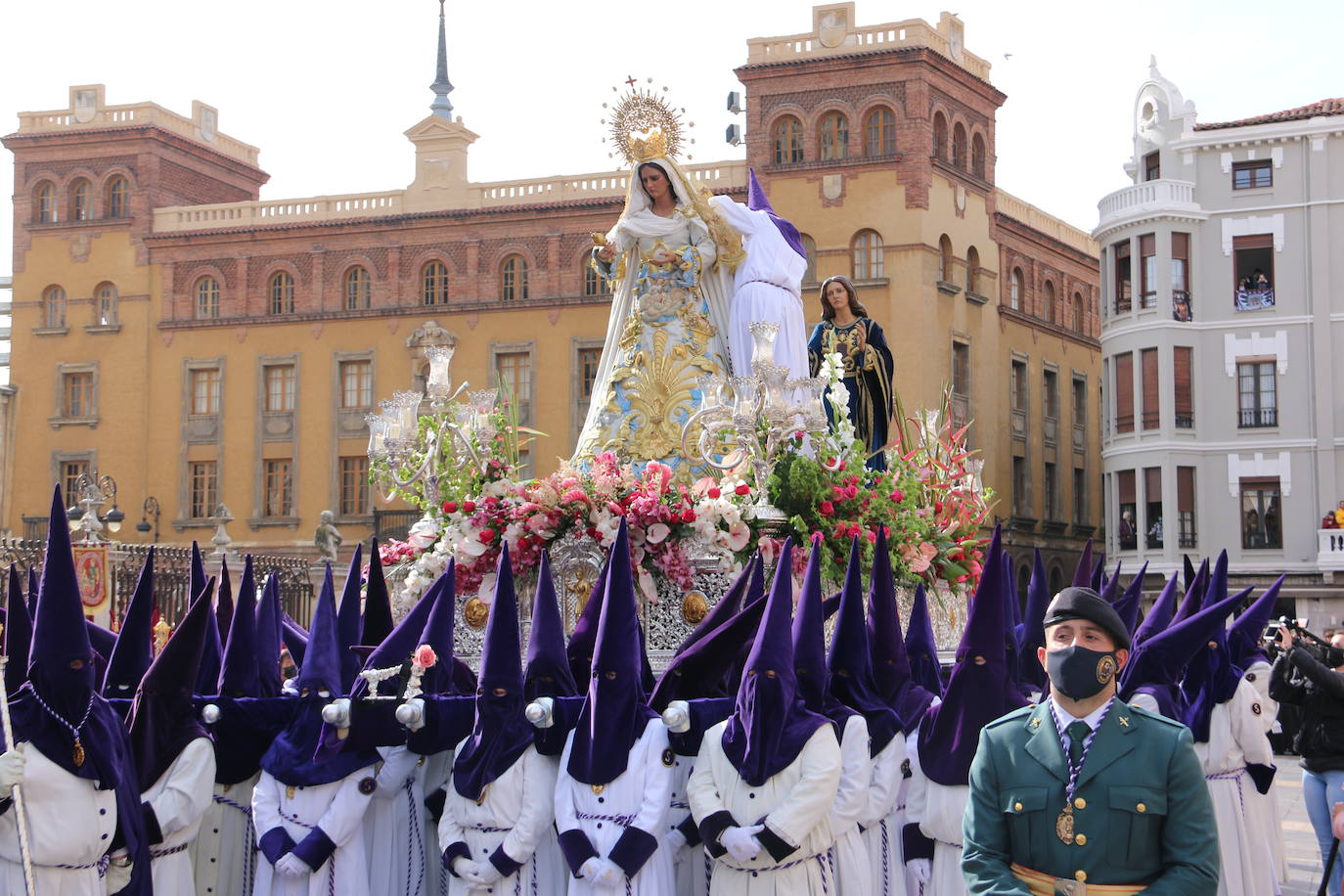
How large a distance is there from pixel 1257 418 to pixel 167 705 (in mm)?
31553

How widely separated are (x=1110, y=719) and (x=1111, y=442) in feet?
112

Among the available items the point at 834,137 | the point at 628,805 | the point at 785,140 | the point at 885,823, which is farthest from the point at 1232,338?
the point at 628,805

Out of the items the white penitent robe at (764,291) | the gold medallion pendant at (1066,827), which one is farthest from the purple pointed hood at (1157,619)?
the gold medallion pendant at (1066,827)

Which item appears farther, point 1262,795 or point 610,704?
point 1262,795

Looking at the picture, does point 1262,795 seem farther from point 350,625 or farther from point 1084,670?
point 1084,670

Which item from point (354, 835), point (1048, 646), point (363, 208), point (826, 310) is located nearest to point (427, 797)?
point (354, 835)

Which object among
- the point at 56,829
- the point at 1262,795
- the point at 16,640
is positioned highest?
the point at 16,640

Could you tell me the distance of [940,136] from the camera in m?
41.2

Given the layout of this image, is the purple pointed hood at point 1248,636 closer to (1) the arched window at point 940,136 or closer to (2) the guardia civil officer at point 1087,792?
(2) the guardia civil officer at point 1087,792

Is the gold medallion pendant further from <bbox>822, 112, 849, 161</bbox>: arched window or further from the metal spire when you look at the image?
the metal spire

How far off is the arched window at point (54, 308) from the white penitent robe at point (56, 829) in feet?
138

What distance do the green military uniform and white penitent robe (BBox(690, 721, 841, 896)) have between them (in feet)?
6.98

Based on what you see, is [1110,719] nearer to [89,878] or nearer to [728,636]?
[728,636]

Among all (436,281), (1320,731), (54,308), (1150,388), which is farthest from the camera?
(54,308)
